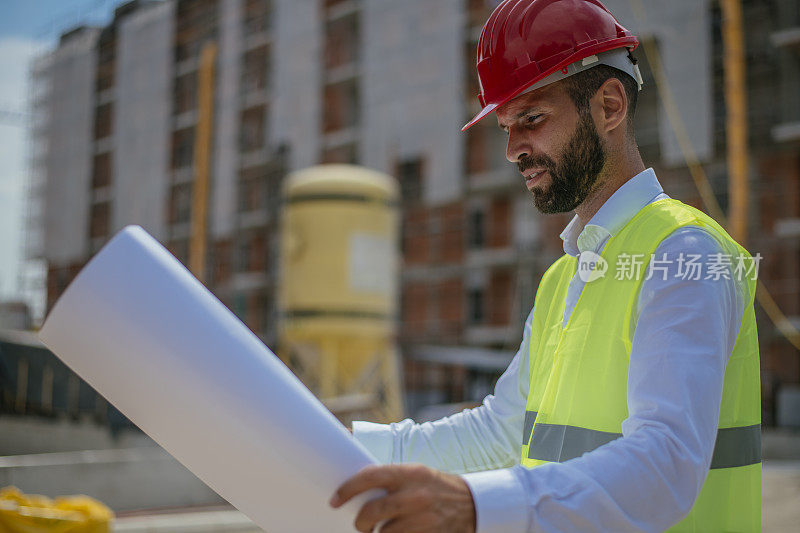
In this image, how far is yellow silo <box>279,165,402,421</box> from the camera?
1378 cm

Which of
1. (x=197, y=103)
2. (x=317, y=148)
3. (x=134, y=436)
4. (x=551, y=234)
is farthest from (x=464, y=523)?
(x=197, y=103)

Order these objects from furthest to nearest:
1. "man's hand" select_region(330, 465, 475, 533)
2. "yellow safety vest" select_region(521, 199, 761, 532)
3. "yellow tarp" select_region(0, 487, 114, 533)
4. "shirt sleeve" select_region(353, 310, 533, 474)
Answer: "yellow tarp" select_region(0, 487, 114, 533) < "shirt sleeve" select_region(353, 310, 533, 474) < "yellow safety vest" select_region(521, 199, 761, 532) < "man's hand" select_region(330, 465, 475, 533)

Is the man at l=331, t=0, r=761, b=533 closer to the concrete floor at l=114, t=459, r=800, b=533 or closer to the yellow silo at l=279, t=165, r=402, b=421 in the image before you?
the concrete floor at l=114, t=459, r=800, b=533

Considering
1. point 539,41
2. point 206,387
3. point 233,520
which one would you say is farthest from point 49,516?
point 539,41

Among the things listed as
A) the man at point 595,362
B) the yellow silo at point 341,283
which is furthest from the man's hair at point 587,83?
the yellow silo at point 341,283

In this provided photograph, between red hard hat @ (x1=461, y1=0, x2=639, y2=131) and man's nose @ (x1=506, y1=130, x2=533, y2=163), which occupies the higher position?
red hard hat @ (x1=461, y1=0, x2=639, y2=131)

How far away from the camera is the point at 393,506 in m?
0.94

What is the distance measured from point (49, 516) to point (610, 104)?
5.01 m

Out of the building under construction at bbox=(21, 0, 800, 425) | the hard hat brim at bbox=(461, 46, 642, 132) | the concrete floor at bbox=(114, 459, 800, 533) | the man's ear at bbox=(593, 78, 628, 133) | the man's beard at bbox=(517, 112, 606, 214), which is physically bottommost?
the concrete floor at bbox=(114, 459, 800, 533)

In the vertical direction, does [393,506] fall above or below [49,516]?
above

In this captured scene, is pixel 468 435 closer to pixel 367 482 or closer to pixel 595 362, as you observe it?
pixel 595 362

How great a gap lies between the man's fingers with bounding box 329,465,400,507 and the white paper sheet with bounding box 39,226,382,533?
17 millimetres

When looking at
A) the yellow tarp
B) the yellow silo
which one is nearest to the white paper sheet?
the yellow tarp

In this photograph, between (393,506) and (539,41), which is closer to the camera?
(393,506)
